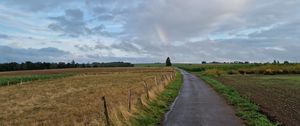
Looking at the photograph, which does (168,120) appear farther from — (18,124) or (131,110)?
(18,124)

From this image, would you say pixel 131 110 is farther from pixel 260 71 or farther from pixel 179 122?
pixel 260 71

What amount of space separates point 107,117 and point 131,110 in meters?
4.46

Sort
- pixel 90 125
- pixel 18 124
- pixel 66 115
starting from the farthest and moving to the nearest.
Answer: pixel 66 115 → pixel 18 124 → pixel 90 125

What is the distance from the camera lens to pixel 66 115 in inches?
744

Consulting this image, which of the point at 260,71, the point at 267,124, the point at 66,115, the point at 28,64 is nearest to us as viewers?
the point at 267,124

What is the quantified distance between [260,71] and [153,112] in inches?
4257

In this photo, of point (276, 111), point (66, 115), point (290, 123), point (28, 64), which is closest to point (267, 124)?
point (290, 123)

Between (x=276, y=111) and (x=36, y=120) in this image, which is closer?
(x=36, y=120)

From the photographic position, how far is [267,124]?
15453 millimetres

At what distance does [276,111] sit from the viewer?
1992cm

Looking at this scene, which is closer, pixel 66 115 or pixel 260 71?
pixel 66 115

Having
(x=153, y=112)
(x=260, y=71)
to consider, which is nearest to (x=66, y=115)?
(x=153, y=112)

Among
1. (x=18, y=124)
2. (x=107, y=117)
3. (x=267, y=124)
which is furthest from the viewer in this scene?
(x=18, y=124)

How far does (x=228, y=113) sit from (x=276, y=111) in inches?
98.1
